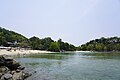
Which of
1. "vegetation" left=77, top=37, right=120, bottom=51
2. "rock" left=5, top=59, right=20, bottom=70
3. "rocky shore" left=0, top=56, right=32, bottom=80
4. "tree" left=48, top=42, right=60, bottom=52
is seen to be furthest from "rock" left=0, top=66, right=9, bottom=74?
"vegetation" left=77, top=37, right=120, bottom=51

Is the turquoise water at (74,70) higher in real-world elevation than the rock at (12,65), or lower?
lower

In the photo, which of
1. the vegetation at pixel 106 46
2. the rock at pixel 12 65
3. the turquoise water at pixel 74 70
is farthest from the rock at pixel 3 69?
the vegetation at pixel 106 46

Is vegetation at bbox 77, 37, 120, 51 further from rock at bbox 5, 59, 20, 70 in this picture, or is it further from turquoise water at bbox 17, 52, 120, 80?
rock at bbox 5, 59, 20, 70

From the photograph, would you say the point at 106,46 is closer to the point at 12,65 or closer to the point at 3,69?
the point at 12,65

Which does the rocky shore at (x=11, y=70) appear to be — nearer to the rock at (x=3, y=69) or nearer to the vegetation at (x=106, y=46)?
the rock at (x=3, y=69)

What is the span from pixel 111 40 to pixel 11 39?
97196 millimetres

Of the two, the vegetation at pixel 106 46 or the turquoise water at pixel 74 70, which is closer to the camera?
the turquoise water at pixel 74 70

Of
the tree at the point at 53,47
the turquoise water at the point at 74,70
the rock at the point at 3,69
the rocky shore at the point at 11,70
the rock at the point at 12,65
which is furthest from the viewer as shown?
the tree at the point at 53,47

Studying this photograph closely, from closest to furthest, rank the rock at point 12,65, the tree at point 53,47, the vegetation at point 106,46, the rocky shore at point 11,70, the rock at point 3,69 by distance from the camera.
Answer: the rocky shore at point 11,70 < the rock at point 3,69 < the rock at point 12,65 < the tree at point 53,47 < the vegetation at point 106,46

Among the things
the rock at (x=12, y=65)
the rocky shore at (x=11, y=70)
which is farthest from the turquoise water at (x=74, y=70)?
the rock at (x=12, y=65)

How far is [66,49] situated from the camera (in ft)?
544

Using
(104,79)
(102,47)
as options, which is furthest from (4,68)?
(102,47)

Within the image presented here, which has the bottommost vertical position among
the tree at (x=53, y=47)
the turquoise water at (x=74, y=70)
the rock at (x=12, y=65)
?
the turquoise water at (x=74, y=70)

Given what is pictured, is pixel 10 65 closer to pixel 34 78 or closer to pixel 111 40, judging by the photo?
pixel 34 78
